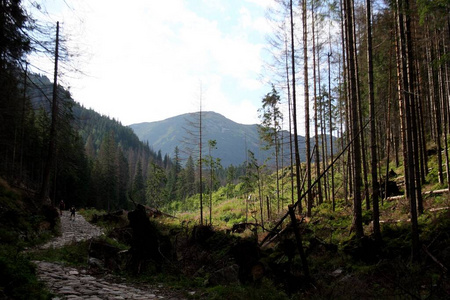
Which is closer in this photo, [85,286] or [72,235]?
[85,286]

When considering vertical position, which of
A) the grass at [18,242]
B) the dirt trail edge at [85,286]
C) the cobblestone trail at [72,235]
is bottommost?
the cobblestone trail at [72,235]

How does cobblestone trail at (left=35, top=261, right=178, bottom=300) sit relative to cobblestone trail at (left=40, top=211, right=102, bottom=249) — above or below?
above

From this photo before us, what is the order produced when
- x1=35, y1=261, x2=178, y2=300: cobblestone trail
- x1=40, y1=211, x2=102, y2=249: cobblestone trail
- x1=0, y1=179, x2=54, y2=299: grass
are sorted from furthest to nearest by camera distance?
1. x1=40, y1=211, x2=102, y2=249: cobblestone trail
2. x1=35, y1=261, x2=178, y2=300: cobblestone trail
3. x1=0, y1=179, x2=54, y2=299: grass

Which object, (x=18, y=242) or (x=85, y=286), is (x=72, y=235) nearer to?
(x=18, y=242)

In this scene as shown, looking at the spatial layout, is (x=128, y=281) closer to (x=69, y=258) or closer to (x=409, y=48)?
(x=69, y=258)

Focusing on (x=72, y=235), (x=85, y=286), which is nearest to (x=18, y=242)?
(x=72, y=235)

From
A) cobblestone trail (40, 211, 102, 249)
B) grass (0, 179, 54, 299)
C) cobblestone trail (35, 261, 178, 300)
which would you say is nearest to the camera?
grass (0, 179, 54, 299)

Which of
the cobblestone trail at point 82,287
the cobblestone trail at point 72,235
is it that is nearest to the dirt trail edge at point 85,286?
the cobblestone trail at point 82,287

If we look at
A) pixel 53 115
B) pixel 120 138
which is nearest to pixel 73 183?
pixel 53 115

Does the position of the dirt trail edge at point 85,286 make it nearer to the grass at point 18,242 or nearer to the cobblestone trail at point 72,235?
the grass at point 18,242

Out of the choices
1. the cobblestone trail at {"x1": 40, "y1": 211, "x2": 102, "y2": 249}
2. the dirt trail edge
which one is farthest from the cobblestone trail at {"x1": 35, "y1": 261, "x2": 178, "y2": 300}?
the cobblestone trail at {"x1": 40, "y1": 211, "x2": 102, "y2": 249}

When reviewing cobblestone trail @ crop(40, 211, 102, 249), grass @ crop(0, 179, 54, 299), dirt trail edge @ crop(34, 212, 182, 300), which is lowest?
cobblestone trail @ crop(40, 211, 102, 249)

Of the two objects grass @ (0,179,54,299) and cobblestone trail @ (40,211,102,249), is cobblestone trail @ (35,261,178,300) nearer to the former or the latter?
grass @ (0,179,54,299)

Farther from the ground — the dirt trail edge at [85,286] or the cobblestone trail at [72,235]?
the dirt trail edge at [85,286]
